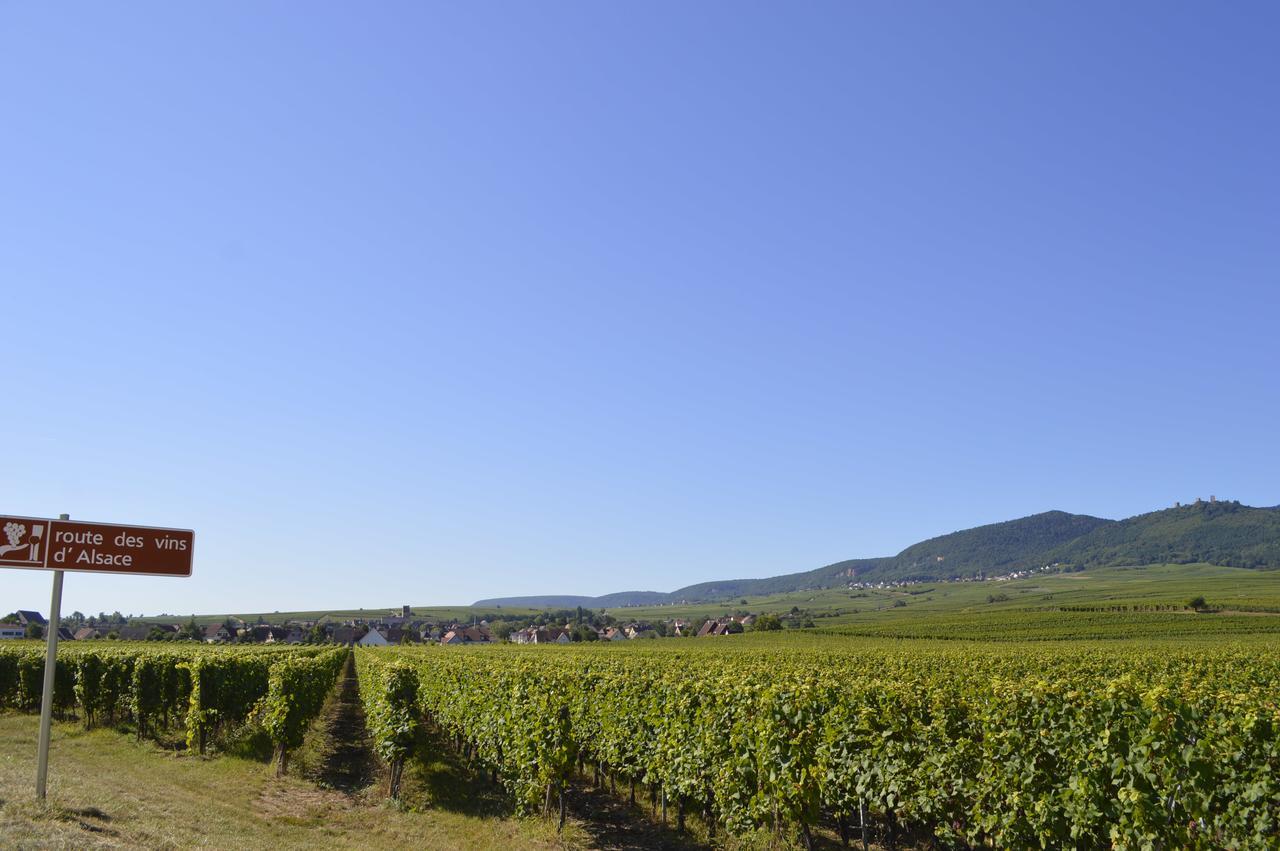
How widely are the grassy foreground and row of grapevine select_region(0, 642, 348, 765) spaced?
130 cm

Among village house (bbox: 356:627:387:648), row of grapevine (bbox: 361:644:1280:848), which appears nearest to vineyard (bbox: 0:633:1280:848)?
row of grapevine (bbox: 361:644:1280:848)

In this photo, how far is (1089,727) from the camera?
7.58 m

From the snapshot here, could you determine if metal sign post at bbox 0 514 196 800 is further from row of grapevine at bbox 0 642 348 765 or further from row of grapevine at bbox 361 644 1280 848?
row of grapevine at bbox 0 642 348 765

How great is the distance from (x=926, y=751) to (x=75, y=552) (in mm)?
11567

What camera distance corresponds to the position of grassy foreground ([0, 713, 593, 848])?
30.1ft

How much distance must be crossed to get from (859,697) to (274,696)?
13.2 metres

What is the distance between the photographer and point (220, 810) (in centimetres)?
1215

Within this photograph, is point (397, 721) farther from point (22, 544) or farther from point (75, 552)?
point (22, 544)

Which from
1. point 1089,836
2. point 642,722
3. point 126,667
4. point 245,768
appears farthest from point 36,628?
point 1089,836

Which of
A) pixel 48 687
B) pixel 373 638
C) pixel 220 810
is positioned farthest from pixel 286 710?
pixel 373 638

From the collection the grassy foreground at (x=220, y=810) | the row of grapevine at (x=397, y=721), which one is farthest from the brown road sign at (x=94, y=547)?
the row of grapevine at (x=397, y=721)

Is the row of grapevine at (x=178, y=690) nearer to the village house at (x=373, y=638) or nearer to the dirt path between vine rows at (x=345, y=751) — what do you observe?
the dirt path between vine rows at (x=345, y=751)

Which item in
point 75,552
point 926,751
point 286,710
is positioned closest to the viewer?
point 926,751

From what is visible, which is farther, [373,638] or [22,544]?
[373,638]
